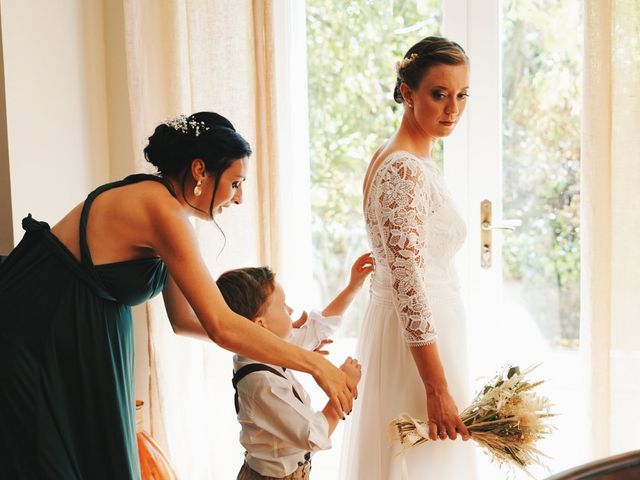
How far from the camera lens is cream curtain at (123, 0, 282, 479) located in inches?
113

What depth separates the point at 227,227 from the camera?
2.93 metres

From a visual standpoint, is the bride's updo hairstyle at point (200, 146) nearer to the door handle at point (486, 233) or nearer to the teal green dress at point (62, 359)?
the teal green dress at point (62, 359)

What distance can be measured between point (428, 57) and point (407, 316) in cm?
70

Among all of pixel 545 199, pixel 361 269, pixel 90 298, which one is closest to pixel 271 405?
pixel 90 298

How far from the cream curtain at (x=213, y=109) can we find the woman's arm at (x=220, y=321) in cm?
113

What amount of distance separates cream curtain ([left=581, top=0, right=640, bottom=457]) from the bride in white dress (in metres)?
0.58

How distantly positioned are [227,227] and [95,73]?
2.89 ft

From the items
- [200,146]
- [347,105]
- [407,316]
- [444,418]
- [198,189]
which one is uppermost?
[347,105]

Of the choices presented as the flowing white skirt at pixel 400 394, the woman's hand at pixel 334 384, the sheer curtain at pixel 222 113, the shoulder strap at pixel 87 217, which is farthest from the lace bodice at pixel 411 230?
the sheer curtain at pixel 222 113

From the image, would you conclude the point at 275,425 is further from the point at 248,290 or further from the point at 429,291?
the point at 429,291

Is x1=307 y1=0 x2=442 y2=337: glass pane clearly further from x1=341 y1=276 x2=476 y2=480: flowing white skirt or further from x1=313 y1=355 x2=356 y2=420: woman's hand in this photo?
x1=313 y1=355 x2=356 y2=420: woman's hand

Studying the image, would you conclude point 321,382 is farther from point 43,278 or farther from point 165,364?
point 165,364

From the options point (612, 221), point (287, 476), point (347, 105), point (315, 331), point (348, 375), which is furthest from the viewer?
point (347, 105)

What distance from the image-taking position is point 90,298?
1.84 m
